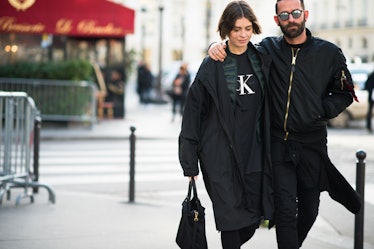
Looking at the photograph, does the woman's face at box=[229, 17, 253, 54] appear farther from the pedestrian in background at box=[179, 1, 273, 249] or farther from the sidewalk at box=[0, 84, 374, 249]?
the sidewalk at box=[0, 84, 374, 249]

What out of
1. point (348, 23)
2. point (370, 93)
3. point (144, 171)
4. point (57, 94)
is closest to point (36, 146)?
point (144, 171)

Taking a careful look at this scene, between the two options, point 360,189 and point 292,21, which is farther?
point 360,189

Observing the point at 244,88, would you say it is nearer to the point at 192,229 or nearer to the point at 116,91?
the point at 192,229

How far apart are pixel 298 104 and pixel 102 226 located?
2.77 m

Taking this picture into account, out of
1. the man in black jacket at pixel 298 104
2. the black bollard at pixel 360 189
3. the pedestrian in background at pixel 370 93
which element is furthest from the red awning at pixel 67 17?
the man in black jacket at pixel 298 104

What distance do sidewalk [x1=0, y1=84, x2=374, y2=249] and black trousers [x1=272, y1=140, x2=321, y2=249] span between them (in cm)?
117

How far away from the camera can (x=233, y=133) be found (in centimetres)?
487

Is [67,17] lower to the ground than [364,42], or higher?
lower

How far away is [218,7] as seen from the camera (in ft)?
306

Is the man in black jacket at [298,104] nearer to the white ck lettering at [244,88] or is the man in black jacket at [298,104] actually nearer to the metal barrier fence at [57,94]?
the white ck lettering at [244,88]

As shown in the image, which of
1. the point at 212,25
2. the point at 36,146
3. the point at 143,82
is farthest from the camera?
the point at 212,25

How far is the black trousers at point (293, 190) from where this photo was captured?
194 inches

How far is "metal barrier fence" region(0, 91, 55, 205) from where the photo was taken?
7.78 metres

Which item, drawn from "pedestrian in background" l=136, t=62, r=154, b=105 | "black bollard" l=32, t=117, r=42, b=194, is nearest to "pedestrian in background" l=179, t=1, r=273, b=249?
"black bollard" l=32, t=117, r=42, b=194
